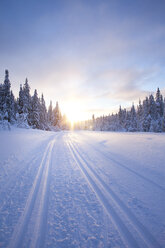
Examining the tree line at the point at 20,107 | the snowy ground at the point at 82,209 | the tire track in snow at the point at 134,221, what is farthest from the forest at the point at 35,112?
the tire track in snow at the point at 134,221

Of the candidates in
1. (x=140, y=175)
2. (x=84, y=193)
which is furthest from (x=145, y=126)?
(x=84, y=193)

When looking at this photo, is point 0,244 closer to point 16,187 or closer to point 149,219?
point 16,187

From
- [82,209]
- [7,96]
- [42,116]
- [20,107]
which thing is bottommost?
[82,209]

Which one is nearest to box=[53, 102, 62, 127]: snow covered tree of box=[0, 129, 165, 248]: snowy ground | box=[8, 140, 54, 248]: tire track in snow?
box=[0, 129, 165, 248]: snowy ground

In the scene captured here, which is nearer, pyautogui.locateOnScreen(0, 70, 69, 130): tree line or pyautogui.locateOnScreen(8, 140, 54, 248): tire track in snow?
pyautogui.locateOnScreen(8, 140, 54, 248): tire track in snow

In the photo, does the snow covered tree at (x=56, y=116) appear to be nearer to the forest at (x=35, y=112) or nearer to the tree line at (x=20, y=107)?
the forest at (x=35, y=112)

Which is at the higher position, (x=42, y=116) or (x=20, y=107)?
(x=20, y=107)

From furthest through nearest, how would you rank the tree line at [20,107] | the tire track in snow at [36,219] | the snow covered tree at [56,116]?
the snow covered tree at [56,116] → the tree line at [20,107] → the tire track in snow at [36,219]

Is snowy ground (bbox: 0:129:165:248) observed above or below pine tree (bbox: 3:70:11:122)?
below

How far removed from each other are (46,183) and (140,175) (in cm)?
412

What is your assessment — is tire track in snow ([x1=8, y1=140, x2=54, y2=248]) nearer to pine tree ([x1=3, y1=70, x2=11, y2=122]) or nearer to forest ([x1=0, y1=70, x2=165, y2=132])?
forest ([x1=0, y1=70, x2=165, y2=132])

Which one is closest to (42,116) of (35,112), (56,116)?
(35,112)

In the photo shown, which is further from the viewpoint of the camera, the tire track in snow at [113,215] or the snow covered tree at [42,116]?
the snow covered tree at [42,116]

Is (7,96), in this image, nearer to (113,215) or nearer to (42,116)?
(42,116)
